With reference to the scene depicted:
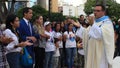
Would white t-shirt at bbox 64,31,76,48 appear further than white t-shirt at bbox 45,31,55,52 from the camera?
Yes

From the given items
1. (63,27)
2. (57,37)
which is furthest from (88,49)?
(63,27)

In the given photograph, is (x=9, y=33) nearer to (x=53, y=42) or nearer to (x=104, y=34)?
(x=104, y=34)

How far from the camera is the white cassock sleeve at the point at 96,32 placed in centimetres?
835

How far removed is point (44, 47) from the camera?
38.3 feet

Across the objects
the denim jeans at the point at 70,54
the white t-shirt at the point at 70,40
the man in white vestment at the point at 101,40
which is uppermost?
the man in white vestment at the point at 101,40

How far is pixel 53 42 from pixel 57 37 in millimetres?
596

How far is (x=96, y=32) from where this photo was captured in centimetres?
838

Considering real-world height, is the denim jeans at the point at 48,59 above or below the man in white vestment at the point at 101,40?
below

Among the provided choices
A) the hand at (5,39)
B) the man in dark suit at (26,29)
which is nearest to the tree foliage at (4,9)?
the man in dark suit at (26,29)

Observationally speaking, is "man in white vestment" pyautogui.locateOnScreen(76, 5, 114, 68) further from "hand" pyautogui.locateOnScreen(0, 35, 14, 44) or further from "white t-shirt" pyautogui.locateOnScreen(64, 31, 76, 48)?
"white t-shirt" pyautogui.locateOnScreen(64, 31, 76, 48)

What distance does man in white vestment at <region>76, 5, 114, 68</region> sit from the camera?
27.6 feet

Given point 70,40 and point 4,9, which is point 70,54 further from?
point 4,9

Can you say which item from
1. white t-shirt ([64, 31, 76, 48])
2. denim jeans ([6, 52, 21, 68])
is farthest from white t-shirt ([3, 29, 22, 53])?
white t-shirt ([64, 31, 76, 48])

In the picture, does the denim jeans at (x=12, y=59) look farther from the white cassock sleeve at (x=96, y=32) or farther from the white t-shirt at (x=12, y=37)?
the white cassock sleeve at (x=96, y=32)
